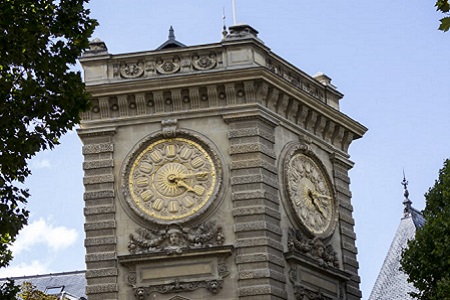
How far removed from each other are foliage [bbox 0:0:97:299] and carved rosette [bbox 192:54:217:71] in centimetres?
1168

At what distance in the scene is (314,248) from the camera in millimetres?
37000

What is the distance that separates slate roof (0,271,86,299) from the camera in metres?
58.3

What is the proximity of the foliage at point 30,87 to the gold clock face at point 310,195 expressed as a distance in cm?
1306

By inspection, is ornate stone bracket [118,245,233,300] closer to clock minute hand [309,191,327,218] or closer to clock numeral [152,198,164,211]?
clock numeral [152,198,164,211]

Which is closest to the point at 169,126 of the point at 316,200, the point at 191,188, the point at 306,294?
the point at 191,188

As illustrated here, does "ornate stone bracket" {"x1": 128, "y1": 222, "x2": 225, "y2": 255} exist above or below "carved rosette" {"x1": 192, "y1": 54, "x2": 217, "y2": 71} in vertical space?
below

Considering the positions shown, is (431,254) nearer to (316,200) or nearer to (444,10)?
(316,200)

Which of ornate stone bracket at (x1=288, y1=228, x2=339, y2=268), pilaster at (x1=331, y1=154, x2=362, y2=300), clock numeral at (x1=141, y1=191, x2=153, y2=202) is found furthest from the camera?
pilaster at (x1=331, y1=154, x2=362, y2=300)

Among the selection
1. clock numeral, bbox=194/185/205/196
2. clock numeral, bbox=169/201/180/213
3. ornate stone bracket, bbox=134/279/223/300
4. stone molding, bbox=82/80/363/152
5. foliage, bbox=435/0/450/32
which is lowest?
foliage, bbox=435/0/450/32

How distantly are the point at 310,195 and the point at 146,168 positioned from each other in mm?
5323

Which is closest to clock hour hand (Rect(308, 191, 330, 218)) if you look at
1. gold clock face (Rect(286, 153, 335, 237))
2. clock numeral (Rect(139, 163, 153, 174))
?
gold clock face (Rect(286, 153, 335, 237))

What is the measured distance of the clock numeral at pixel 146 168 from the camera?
3603 centimetres

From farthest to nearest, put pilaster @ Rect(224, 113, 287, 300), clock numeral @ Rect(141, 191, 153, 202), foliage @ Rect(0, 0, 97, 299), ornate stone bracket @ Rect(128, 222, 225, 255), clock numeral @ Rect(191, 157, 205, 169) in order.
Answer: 1. clock numeral @ Rect(191, 157, 205, 169)
2. clock numeral @ Rect(141, 191, 153, 202)
3. ornate stone bracket @ Rect(128, 222, 225, 255)
4. pilaster @ Rect(224, 113, 287, 300)
5. foliage @ Rect(0, 0, 97, 299)

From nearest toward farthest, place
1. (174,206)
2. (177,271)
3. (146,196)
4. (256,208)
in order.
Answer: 1. (177,271)
2. (256,208)
3. (174,206)
4. (146,196)
